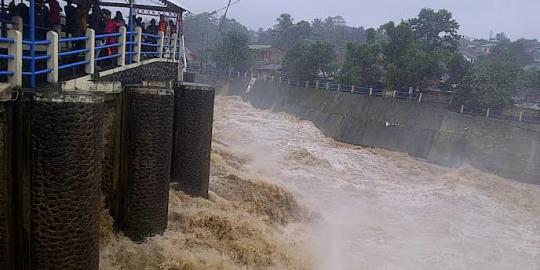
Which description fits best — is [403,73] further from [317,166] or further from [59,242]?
[59,242]

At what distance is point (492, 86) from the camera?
82.3 ft

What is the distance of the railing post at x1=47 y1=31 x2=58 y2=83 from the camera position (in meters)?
6.17

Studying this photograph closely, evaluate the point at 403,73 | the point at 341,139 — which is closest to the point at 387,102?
the point at 403,73

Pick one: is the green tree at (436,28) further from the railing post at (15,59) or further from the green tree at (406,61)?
the railing post at (15,59)

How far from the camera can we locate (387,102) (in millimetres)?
29453

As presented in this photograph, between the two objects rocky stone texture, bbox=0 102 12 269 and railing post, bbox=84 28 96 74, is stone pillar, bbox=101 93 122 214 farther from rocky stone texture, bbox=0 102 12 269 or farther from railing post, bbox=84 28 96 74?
rocky stone texture, bbox=0 102 12 269

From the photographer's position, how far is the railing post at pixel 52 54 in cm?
617

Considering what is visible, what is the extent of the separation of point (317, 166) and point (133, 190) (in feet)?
38.4

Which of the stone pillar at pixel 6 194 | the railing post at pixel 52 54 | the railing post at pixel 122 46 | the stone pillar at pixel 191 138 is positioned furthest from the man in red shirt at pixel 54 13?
the stone pillar at pixel 6 194

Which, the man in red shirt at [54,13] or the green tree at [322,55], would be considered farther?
the green tree at [322,55]

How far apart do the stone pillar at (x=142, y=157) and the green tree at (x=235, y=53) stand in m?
39.5

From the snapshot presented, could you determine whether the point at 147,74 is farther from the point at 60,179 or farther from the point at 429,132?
the point at 429,132

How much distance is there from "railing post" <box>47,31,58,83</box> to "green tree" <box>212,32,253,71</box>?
41167 millimetres

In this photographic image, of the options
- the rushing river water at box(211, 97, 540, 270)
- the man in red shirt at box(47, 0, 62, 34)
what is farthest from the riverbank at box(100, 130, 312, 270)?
the man in red shirt at box(47, 0, 62, 34)
